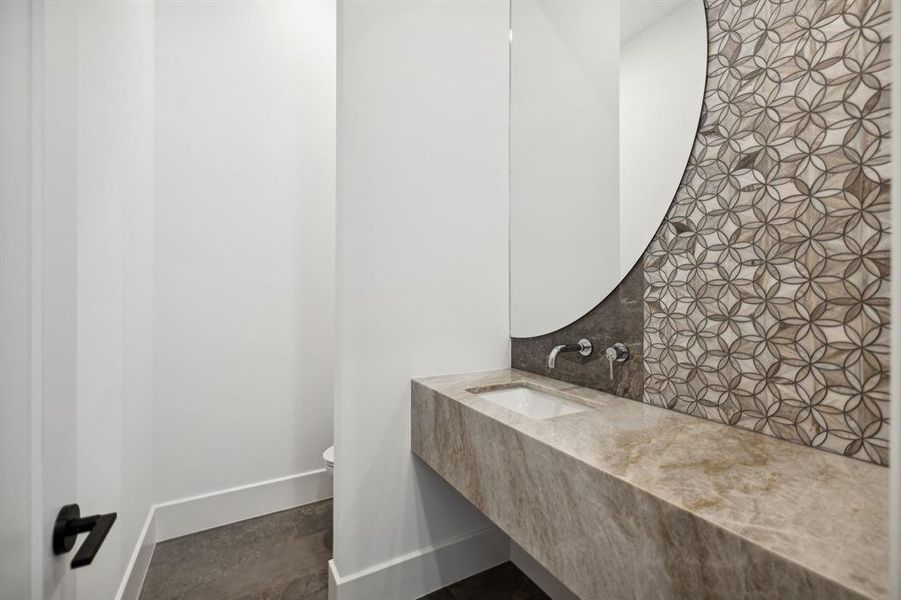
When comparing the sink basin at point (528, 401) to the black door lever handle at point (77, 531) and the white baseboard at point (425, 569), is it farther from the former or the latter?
the black door lever handle at point (77, 531)

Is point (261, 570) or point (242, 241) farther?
point (242, 241)

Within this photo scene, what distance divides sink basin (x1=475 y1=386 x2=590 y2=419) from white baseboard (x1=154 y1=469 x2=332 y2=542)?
1.37m

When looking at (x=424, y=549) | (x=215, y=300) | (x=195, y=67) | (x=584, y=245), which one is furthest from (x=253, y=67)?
(x=424, y=549)

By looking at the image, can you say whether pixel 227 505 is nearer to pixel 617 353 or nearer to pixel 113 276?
pixel 113 276

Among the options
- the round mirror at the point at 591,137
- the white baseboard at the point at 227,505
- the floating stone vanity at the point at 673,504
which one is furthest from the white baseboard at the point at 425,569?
the round mirror at the point at 591,137

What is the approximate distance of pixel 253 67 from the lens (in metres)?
2.15

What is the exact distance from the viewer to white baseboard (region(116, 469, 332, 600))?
1881 mm

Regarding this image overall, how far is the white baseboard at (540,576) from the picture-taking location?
154 cm

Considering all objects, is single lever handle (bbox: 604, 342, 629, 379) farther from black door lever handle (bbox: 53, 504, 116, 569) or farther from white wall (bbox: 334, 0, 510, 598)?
black door lever handle (bbox: 53, 504, 116, 569)

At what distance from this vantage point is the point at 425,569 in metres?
1.59

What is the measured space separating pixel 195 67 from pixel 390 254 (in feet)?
5.14

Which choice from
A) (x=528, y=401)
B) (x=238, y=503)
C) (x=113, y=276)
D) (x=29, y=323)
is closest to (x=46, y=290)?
(x=29, y=323)

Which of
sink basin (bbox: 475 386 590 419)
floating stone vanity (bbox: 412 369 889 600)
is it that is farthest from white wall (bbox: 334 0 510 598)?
floating stone vanity (bbox: 412 369 889 600)

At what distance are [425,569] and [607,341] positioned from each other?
3.87ft
